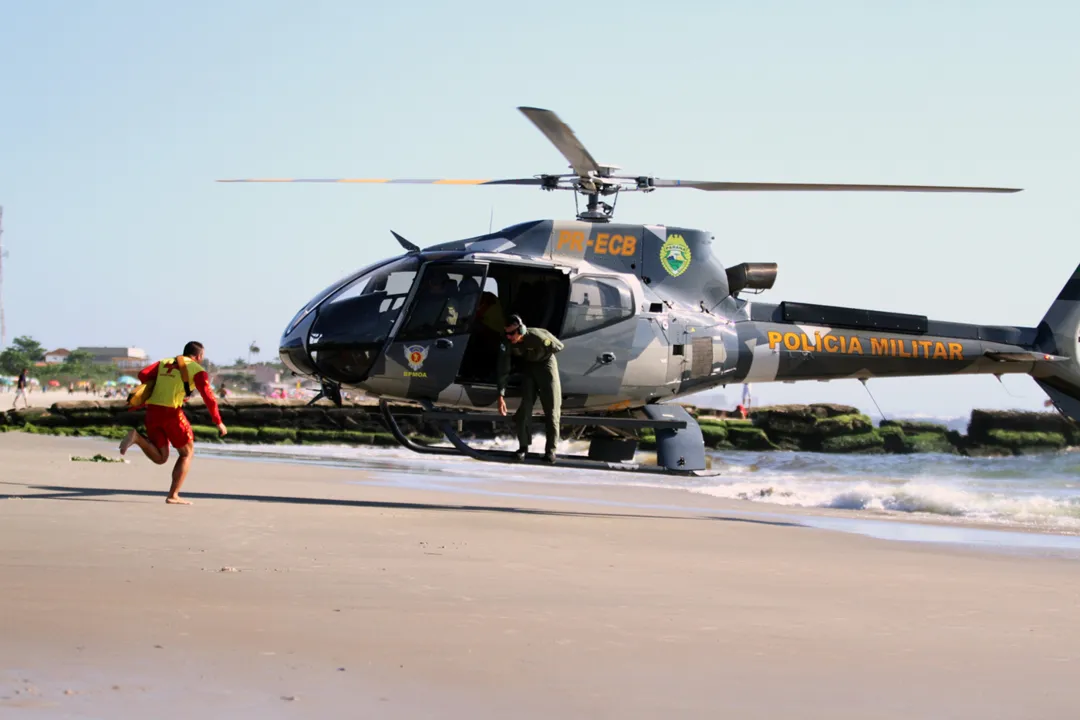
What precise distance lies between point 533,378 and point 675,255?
2.52 m

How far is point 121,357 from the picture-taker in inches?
6939

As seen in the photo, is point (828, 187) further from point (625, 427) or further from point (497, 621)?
point (497, 621)

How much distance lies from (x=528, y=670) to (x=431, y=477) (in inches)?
528

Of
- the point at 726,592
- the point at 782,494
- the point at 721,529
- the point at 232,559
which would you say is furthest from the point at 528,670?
the point at 782,494

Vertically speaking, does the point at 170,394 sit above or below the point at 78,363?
above

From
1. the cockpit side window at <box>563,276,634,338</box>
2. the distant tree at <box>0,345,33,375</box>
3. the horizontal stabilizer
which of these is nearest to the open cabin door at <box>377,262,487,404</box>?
the cockpit side window at <box>563,276,634,338</box>

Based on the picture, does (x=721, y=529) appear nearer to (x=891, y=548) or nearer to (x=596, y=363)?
(x=891, y=548)

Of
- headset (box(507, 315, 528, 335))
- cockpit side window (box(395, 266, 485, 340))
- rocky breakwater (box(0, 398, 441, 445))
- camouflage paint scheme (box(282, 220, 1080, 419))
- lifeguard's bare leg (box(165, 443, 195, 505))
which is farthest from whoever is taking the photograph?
rocky breakwater (box(0, 398, 441, 445))

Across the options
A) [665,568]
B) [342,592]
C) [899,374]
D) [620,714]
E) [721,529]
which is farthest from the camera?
[899,374]

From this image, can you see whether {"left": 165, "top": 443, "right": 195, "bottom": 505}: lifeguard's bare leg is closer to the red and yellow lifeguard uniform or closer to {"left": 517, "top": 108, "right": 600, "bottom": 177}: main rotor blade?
the red and yellow lifeguard uniform

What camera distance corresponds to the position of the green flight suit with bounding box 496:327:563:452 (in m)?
11.8

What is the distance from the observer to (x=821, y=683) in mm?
4367

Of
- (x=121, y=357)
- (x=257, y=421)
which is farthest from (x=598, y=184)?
A: (x=121, y=357)

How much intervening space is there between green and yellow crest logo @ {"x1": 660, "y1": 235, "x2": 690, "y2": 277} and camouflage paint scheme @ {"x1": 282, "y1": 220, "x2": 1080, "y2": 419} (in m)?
0.01
